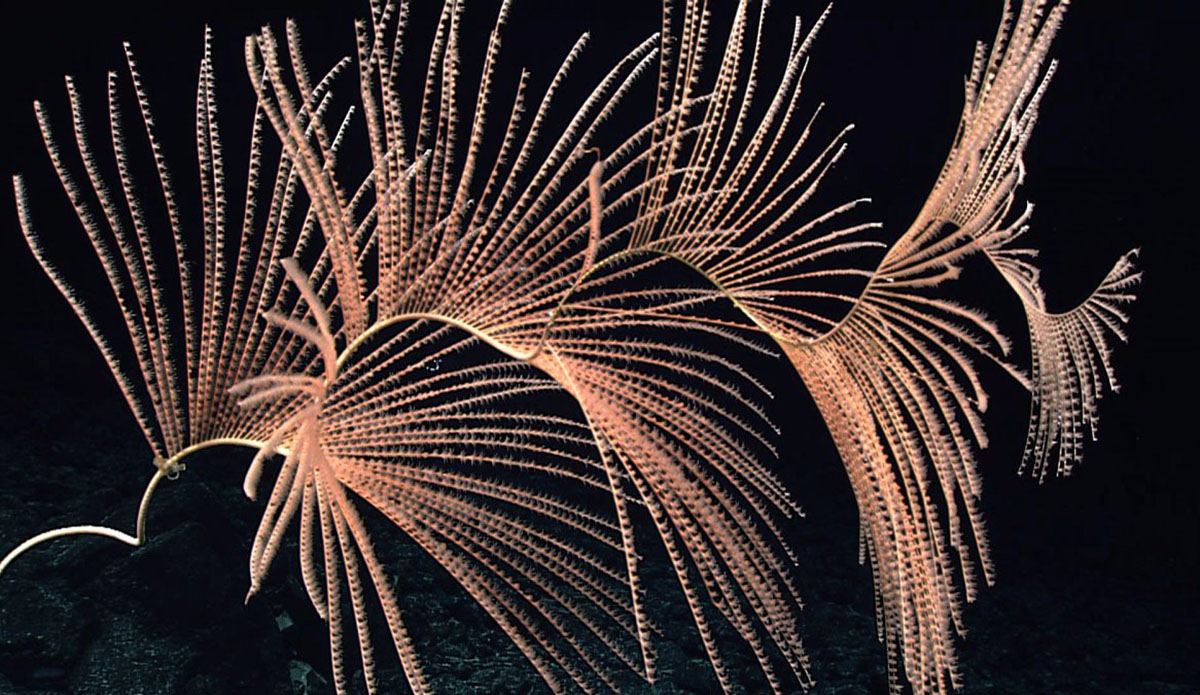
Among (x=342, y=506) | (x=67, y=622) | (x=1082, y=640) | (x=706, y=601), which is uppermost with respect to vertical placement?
(x=342, y=506)

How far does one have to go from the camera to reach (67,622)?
54.1 inches

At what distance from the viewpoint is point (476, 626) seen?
1.67 meters

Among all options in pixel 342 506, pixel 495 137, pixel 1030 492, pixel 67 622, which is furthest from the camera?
pixel 1030 492

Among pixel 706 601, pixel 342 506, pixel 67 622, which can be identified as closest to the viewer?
pixel 342 506

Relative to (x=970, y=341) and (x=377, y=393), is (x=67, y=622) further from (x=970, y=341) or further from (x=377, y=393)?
(x=970, y=341)

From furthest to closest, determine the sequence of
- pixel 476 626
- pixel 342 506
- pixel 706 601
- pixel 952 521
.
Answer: pixel 706 601
pixel 476 626
pixel 952 521
pixel 342 506

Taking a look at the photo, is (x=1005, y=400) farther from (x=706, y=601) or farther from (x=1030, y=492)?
(x=706, y=601)

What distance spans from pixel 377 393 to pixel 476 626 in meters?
0.72

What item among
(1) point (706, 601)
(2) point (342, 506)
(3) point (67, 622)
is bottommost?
(1) point (706, 601)

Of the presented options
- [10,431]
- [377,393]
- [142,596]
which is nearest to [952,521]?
[377,393]

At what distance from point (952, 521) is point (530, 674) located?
74 centimetres

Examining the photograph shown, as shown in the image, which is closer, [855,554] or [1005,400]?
[855,554]

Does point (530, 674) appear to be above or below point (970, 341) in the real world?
below

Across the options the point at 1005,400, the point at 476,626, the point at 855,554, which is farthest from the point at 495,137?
the point at 1005,400
